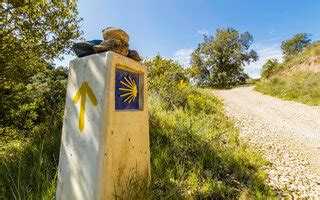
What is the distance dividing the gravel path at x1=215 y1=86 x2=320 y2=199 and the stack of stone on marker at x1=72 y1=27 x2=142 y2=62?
279 centimetres

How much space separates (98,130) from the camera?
1770 mm

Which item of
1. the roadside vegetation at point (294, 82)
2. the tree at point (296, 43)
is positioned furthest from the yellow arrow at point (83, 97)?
the tree at point (296, 43)

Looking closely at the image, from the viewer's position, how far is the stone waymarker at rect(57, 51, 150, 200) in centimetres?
176

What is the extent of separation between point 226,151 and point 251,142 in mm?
1308

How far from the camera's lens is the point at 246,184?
2875 millimetres

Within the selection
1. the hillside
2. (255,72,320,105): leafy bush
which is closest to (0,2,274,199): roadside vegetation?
(255,72,320,105): leafy bush

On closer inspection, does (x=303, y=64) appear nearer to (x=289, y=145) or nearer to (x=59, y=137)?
(x=289, y=145)

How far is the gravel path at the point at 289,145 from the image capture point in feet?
9.90

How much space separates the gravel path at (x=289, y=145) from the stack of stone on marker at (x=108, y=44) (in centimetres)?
279

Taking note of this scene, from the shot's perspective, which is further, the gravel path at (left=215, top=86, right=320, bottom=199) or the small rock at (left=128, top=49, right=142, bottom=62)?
the gravel path at (left=215, top=86, right=320, bottom=199)

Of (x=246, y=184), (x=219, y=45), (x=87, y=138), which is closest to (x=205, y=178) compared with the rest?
(x=246, y=184)

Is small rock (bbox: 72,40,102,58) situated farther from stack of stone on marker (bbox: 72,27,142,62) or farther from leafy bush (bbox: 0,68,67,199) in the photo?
leafy bush (bbox: 0,68,67,199)

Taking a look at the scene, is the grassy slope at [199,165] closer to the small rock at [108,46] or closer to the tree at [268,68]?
the small rock at [108,46]

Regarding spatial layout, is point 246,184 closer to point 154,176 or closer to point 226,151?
point 226,151
